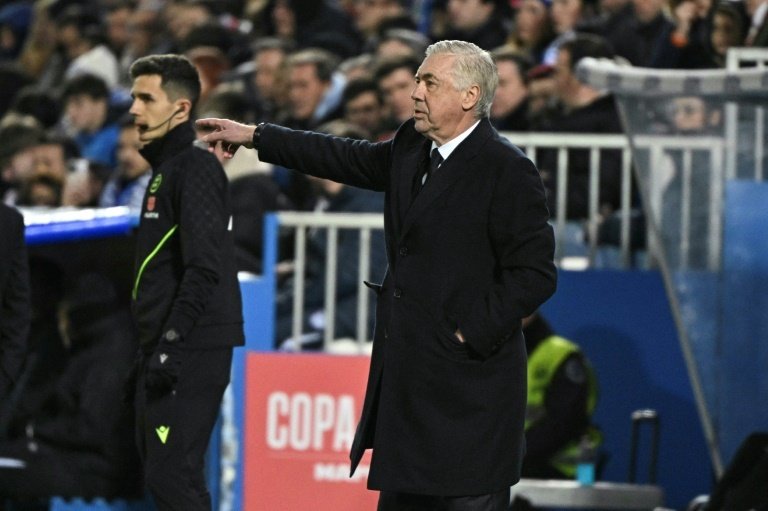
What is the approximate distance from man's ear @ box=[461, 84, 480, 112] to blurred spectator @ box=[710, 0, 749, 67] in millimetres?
4254

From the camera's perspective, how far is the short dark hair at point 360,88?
394 inches

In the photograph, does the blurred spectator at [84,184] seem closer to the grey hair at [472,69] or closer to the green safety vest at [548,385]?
the green safety vest at [548,385]

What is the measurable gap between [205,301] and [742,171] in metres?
3.05

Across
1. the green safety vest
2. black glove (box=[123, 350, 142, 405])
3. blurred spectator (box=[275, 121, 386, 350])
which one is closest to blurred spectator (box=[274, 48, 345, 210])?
blurred spectator (box=[275, 121, 386, 350])

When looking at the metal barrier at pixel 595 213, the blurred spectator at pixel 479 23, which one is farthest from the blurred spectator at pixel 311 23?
the metal barrier at pixel 595 213

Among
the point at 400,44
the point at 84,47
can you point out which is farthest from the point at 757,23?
the point at 84,47

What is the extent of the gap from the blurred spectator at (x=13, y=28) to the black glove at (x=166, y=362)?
1137 cm

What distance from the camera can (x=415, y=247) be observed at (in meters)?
4.61

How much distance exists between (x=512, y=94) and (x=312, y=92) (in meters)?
1.56

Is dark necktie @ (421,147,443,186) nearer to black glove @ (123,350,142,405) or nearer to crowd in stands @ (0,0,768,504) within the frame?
black glove @ (123,350,142,405)

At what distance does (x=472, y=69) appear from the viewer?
4.58 m

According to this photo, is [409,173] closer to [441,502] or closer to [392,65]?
[441,502]

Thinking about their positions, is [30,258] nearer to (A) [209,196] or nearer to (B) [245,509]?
(B) [245,509]

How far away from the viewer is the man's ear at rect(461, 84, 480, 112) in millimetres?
4586
